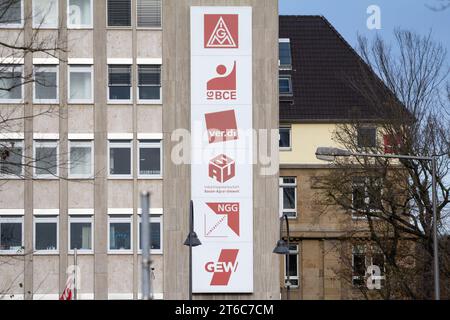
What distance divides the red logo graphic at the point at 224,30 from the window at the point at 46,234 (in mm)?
9010

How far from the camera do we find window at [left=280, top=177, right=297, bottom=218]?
80.0 meters

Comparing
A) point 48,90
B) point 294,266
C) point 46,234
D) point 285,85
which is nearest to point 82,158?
point 48,90

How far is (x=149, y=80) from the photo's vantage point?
53344mm

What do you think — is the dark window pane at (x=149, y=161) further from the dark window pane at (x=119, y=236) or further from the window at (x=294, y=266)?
the window at (x=294, y=266)

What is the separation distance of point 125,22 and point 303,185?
28.7 m

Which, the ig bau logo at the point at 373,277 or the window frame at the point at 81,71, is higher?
the window frame at the point at 81,71

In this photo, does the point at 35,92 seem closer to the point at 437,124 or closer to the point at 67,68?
the point at 67,68

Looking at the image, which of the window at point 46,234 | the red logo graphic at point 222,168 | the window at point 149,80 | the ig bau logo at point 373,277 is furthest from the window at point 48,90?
the ig bau logo at point 373,277

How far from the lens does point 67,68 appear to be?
53.3 meters

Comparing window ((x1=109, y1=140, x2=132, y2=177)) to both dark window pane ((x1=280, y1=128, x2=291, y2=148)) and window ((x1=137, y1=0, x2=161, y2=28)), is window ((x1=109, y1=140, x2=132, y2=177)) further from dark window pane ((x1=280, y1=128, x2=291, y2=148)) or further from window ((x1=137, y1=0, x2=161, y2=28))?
dark window pane ((x1=280, y1=128, x2=291, y2=148))

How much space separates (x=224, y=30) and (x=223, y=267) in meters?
9.04

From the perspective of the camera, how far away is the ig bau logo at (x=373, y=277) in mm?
60906
